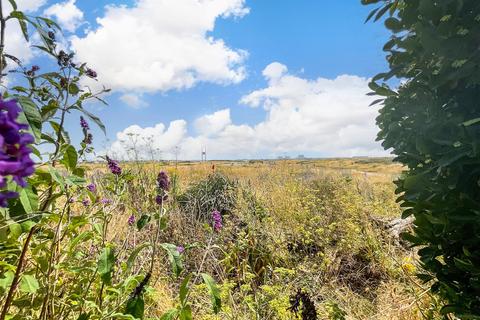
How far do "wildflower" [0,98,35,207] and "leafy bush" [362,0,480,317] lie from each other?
152 centimetres

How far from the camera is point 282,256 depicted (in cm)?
464

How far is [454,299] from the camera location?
1891mm

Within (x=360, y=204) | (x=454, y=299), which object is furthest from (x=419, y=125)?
(x=360, y=204)

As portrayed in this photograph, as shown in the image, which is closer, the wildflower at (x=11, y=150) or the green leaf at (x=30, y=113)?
the wildflower at (x=11, y=150)

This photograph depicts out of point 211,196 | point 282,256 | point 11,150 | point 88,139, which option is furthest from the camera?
point 211,196

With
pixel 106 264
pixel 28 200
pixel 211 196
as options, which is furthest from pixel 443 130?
pixel 211 196

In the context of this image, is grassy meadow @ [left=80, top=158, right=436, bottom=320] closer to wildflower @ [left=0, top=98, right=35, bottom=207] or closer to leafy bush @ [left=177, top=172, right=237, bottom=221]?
leafy bush @ [left=177, top=172, right=237, bottom=221]

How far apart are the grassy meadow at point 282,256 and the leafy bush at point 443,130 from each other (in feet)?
3.02

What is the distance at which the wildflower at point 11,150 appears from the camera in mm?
494

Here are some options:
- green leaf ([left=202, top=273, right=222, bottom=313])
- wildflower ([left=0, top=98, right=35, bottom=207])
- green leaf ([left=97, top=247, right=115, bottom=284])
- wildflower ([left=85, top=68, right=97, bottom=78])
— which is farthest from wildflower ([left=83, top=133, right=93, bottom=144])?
wildflower ([left=0, top=98, right=35, bottom=207])

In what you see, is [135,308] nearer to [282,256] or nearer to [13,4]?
[13,4]

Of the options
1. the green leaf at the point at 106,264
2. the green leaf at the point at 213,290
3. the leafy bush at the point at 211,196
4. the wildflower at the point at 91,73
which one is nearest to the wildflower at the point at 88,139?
the wildflower at the point at 91,73

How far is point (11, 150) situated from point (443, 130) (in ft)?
5.66

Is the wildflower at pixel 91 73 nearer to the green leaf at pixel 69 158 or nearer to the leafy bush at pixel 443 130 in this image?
the green leaf at pixel 69 158
